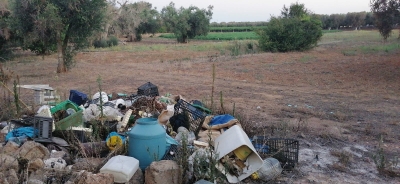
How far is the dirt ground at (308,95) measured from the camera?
5230 mm

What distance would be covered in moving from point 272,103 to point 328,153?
3.83m

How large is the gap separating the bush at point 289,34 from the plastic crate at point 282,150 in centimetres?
1922

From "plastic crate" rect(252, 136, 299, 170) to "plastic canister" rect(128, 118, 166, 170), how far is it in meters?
Answer: 1.33

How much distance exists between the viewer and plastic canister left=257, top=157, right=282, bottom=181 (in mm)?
4422

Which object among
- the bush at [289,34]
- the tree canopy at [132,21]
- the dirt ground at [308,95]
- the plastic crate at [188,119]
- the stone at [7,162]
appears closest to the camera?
the stone at [7,162]

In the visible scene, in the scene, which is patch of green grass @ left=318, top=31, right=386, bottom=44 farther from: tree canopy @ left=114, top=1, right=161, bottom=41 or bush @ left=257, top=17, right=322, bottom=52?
tree canopy @ left=114, top=1, right=161, bottom=41

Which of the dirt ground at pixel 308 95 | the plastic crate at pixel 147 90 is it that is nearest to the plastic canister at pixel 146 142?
the dirt ground at pixel 308 95

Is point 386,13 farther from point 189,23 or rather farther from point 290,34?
point 189,23

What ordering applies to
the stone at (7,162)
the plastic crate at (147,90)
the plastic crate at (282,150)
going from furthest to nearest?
the plastic crate at (147,90), the plastic crate at (282,150), the stone at (7,162)

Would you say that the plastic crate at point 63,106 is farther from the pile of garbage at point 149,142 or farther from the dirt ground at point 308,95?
the dirt ground at point 308,95

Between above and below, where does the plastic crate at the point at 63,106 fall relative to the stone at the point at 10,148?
above

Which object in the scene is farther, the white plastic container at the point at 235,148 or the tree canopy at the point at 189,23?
the tree canopy at the point at 189,23

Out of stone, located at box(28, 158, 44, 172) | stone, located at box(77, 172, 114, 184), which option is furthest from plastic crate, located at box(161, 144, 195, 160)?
stone, located at box(28, 158, 44, 172)

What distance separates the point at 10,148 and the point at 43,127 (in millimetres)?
442
